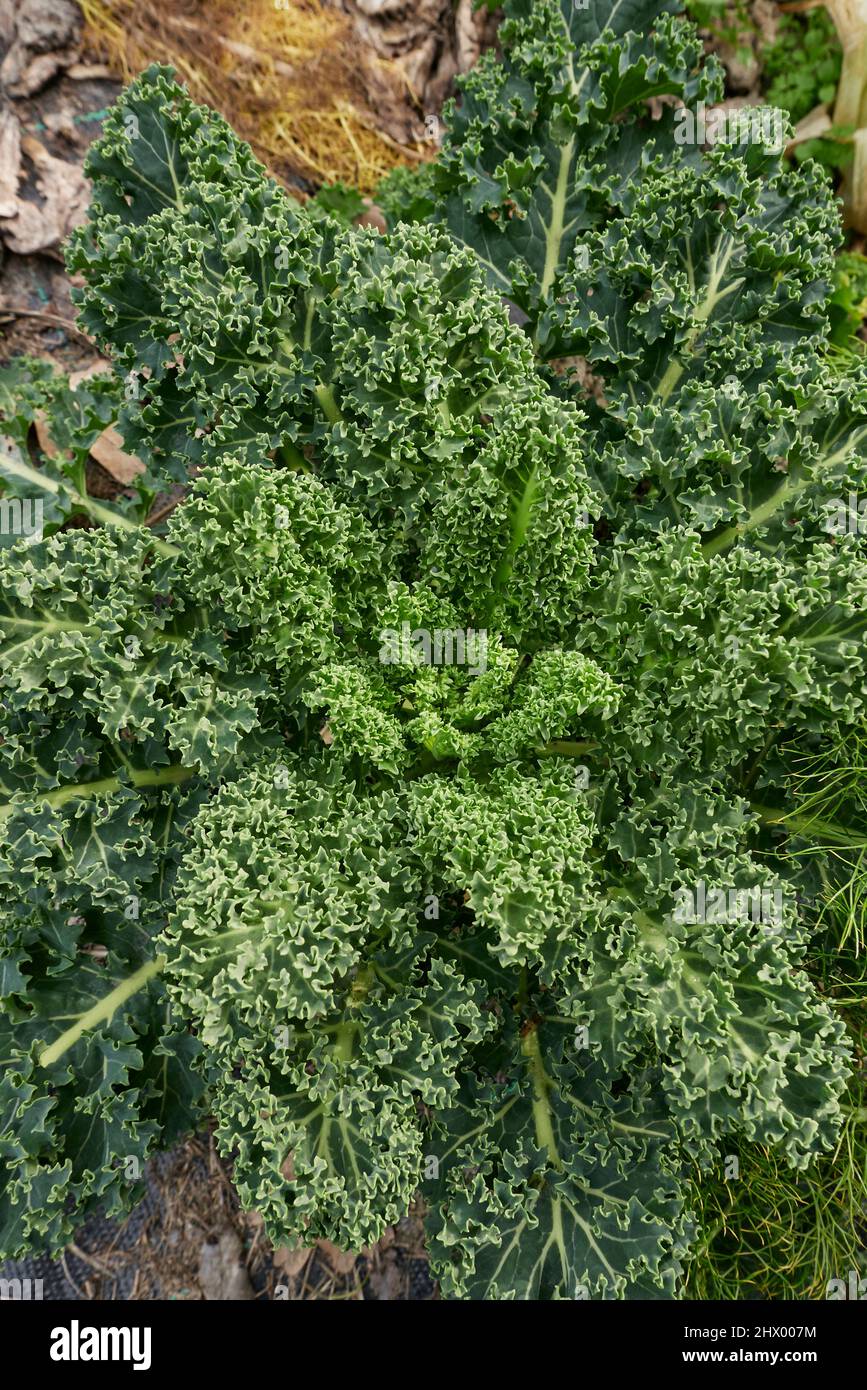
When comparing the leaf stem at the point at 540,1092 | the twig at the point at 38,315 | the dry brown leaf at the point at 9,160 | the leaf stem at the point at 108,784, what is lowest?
the leaf stem at the point at 540,1092

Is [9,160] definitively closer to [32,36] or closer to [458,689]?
[32,36]

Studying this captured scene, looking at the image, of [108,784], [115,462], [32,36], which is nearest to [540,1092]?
[108,784]

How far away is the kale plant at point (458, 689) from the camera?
3.39 m

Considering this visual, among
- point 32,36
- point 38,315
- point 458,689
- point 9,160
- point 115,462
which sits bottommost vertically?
point 458,689

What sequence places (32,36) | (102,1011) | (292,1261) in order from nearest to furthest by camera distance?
(102,1011)
(292,1261)
(32,36)

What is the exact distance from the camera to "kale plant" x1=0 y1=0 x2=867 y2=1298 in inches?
134

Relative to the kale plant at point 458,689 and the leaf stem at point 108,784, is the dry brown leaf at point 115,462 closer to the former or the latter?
the kale plant at point 458,689

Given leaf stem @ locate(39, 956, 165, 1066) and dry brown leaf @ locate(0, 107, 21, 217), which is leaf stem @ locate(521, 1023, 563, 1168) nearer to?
leaf stem @ locate(39, 956, 165, 1066)

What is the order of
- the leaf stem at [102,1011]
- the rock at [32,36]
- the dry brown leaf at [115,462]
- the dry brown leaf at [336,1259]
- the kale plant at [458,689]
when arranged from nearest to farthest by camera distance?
the kale plant at [458,689]
the leaf stem at [102,1011]
the dry brown leaf at [336,1259]
the dry brown leaf at [115,462]
the rock at [32,36]

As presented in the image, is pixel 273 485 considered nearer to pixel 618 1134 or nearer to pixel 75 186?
pixel 618 1134

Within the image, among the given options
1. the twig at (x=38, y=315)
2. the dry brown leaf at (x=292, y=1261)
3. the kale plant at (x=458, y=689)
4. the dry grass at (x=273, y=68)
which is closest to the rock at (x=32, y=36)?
the dry grass at (x=273, y=68)

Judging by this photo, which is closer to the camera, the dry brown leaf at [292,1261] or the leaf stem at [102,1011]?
the leaf stem at [102,1011]

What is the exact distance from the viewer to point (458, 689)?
396 centimetres
